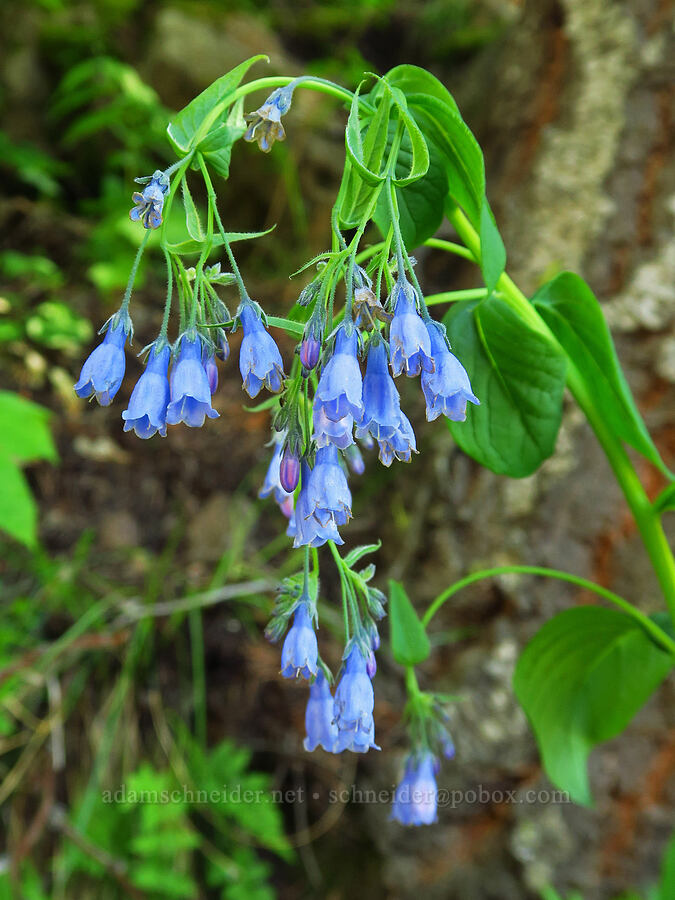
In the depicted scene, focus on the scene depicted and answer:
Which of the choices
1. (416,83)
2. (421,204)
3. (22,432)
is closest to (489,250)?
(421,204)

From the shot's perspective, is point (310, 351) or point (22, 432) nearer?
point (310, 351)

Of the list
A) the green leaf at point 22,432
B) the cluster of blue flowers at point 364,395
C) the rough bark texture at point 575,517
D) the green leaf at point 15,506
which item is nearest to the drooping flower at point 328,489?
the cluster of blue flowers at point 364,395

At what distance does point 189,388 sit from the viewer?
0.76 metres

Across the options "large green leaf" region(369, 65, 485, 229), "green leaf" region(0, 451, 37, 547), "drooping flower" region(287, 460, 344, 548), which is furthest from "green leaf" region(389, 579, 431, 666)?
"green leaf" region(0, 451, 37, 547)

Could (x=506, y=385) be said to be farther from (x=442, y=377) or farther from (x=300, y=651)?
(x=300, y=651)

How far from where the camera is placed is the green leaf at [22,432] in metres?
2.11

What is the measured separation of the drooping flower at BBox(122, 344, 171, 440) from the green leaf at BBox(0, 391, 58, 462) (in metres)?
1.43

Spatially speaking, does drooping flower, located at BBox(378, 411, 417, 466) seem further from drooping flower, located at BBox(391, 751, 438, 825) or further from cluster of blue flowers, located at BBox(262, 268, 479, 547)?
drooping flower, located at BBox(391, 751, 438, 825)

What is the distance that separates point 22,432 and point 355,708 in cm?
166

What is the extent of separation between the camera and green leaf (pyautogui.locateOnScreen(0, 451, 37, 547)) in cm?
196

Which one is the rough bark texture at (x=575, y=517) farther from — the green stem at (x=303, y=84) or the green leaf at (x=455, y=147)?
the green stem at (x=303, y=84)

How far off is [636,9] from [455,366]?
73.4 inches

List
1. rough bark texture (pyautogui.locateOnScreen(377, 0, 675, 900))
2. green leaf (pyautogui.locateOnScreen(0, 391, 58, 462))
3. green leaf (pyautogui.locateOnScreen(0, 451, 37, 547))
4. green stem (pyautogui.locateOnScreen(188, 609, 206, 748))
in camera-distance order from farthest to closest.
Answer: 1. green stem (pyautogui.locateOnScreen(188, 609, 206, 748))
2. green leaf (pyautogui.locateOnScreen(0, 391, 58, 462))
3. green leaf (pyautogui.locateOnScreen(0, 451, 37, 547))
4. rough bark texture (pyautogui.locateOnScreen(377, 0, 675, 900))

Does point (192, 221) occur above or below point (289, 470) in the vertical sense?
above
